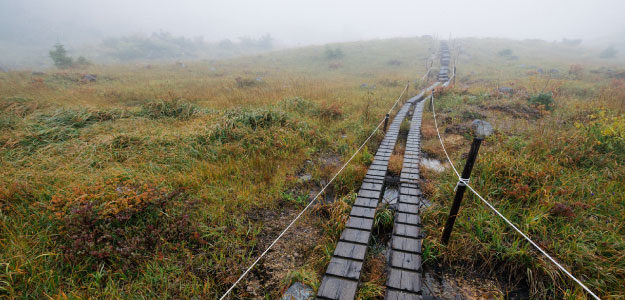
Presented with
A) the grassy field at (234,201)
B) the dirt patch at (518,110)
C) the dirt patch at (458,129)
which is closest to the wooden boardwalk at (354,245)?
the grassy field at (234,201)

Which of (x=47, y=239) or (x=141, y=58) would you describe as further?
(x=141, y=58)

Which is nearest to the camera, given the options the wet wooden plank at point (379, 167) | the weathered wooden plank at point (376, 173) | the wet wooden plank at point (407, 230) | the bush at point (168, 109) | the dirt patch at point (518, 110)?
the wet wooden plank at point (407, 230)

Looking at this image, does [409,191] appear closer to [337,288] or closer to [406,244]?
[406,244]

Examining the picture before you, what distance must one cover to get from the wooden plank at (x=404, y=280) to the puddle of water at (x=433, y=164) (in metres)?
3.42

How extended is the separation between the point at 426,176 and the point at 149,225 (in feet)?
17.7

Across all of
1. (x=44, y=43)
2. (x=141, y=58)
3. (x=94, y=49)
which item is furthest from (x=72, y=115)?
(x=44, y=43)

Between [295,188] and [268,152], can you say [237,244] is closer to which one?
[295,188]

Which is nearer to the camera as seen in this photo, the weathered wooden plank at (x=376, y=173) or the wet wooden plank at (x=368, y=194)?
the wet wooden plank at (x=368, y=194)

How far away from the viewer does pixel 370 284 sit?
289cm

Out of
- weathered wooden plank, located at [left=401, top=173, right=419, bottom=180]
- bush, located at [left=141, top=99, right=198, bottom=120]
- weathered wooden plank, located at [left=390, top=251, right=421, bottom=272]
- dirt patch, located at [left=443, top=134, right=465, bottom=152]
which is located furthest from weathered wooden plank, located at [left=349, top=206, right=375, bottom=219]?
bush, located at [left=141, top=99, right=198, bottom=120]

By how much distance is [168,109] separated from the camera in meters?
8.05

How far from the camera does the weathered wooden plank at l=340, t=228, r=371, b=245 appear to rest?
135 inches

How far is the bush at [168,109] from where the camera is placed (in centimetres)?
781

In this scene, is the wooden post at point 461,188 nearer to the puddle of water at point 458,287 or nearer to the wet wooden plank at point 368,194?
the puddle of water at point 458,287
